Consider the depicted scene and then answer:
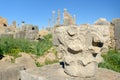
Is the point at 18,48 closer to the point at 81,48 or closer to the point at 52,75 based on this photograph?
the point at 52,75

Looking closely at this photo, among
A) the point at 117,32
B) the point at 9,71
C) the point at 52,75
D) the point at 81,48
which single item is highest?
the point at 117,32

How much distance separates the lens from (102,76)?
319 centimetres

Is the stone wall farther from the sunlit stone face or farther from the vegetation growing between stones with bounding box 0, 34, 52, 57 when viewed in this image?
the sunlit stone face

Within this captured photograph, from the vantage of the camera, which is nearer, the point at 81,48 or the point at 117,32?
the point at 81,48

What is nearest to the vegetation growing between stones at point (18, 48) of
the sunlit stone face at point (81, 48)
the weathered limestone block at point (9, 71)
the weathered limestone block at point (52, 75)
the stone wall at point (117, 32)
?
the stone wall at point (117, 32)

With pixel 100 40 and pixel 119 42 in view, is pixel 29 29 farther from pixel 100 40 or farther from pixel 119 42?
pixel 100 40

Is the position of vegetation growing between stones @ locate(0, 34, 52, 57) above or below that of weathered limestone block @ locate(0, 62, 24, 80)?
above

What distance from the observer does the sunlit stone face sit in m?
2.88

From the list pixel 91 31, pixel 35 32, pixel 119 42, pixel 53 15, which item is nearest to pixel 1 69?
pixel 91 31

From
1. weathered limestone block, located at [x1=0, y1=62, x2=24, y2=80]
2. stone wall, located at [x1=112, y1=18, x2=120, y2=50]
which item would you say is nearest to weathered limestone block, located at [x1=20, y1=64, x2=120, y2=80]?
weathered limestone block, located at [x1=0, y1=62, x2=24, y2=80]

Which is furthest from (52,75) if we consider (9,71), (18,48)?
(18,48)

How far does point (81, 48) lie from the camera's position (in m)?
2.86

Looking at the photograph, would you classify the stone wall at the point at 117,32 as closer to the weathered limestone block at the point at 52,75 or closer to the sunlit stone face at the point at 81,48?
the weathered limestone block at the point at 52,75

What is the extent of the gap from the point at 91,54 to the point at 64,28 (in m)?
0.48
